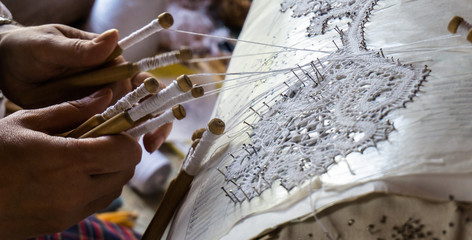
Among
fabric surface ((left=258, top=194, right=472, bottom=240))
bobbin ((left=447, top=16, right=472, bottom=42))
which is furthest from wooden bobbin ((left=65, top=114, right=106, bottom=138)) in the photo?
bobbin ((left=447, top=16, right=472, bottom=42))

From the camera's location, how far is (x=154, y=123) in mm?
708

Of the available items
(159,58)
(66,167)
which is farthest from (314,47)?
(66,167)

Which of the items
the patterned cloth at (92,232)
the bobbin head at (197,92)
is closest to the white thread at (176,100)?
the bobbin head at (197,92)

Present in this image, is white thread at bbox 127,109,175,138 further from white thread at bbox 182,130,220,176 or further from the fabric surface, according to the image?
the fabric surface

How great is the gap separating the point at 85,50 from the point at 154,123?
249 millimetres

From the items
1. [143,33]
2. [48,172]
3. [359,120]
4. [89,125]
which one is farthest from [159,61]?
[359,120]

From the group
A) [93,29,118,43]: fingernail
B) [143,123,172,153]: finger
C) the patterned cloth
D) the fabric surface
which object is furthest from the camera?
the patterned cloth

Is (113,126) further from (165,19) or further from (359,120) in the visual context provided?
(359,120)

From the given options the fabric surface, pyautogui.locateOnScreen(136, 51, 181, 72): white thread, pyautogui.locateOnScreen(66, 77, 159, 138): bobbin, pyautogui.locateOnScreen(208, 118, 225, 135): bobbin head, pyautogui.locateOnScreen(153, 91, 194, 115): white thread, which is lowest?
the fabric surface

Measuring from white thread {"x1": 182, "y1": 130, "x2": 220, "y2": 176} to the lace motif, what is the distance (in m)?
0.04

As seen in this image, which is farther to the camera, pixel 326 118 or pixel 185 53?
pixel 185 53

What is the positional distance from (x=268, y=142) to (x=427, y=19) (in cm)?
30

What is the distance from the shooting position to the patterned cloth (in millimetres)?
1061

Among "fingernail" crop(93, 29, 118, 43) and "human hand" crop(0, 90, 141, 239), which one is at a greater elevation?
"fingernail" crop(93, 29, 118, 43)
